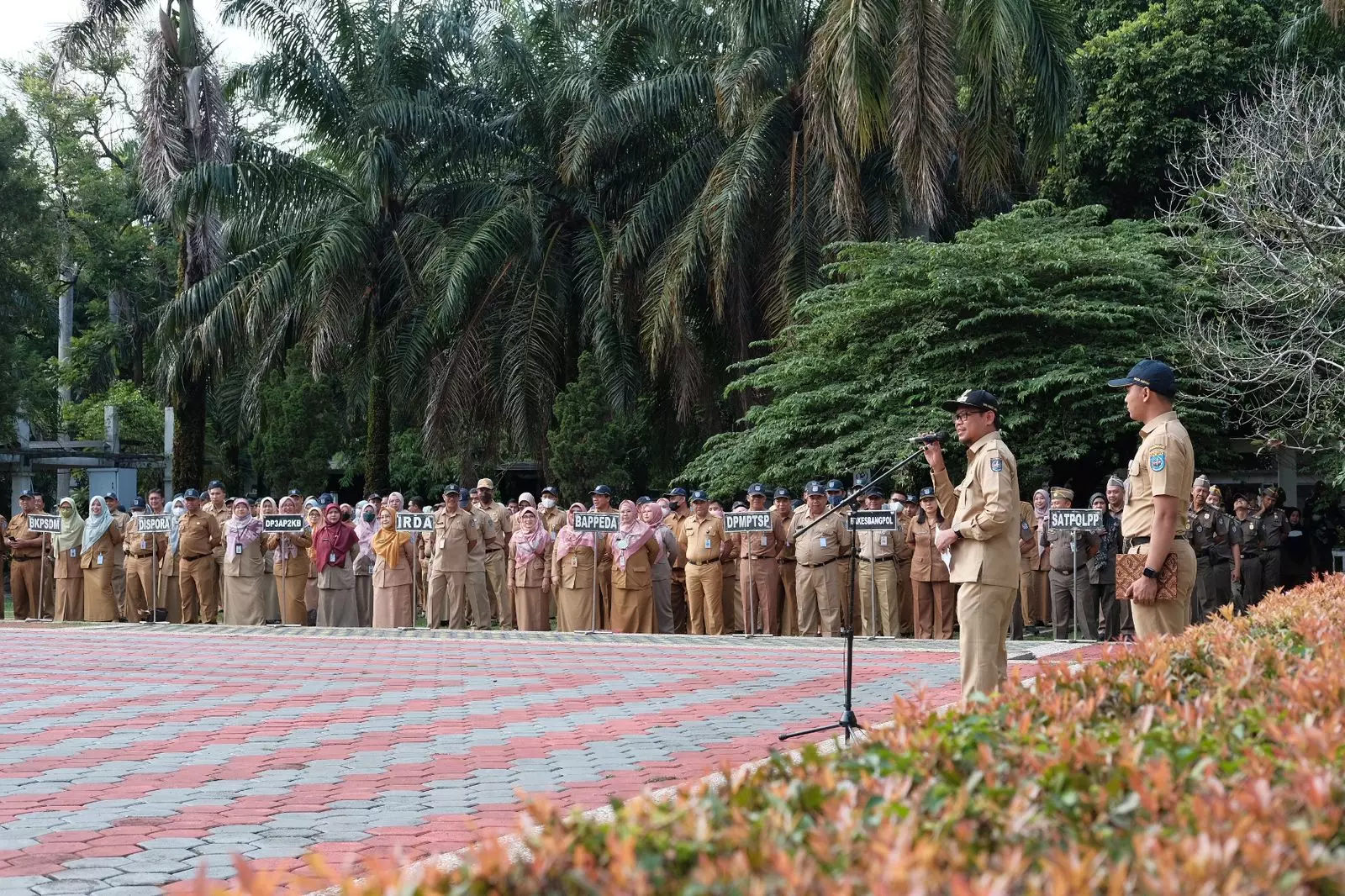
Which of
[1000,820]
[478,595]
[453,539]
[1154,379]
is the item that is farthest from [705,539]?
[1000,820]

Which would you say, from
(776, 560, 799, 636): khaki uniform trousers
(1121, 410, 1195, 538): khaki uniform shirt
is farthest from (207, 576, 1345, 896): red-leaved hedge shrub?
(776, 560, 799, 636): khaki uniform trousers

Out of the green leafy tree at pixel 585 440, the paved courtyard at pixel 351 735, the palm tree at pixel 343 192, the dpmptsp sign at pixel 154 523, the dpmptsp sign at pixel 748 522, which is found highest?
the palm tree at pixel 343 192

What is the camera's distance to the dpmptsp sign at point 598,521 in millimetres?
18688

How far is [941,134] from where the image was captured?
21.4 meters

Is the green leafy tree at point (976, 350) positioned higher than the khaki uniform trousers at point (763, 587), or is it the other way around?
the green leafy tree at point (976, 350)

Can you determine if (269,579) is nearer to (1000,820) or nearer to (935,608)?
(935,608)

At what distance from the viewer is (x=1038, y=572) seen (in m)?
19.6

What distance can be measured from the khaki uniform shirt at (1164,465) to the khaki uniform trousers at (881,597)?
35.1 ft

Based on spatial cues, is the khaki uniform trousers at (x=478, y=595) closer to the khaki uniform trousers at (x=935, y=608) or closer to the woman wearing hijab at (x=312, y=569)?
the woman wearing hijab at (x=312, y=569)

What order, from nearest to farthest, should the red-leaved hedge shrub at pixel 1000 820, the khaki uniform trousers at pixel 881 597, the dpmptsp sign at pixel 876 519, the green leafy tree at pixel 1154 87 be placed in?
the red-leaved hedge shrub at pixel 1000 820 → the dpmptsp sign at pixel 876 519 → the khaki uniform trousers at pixel 881 597 → the green leafy tree at pixel 1154 87

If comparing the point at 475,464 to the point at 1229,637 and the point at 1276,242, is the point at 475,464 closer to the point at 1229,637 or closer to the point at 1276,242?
the point at 1276,242

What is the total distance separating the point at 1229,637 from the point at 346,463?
118ft

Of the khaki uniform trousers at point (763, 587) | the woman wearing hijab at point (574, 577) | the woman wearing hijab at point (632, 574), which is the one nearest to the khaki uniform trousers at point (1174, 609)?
the khaki uniform trousers at point (763, 587)

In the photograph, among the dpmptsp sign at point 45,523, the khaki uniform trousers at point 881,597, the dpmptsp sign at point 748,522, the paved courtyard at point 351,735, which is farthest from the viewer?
the dpmptsp sign at point 45,523
